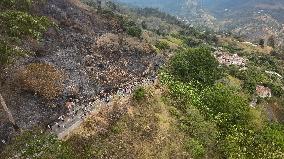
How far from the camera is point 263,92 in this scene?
85188mm

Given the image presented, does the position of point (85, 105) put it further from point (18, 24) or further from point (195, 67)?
point (195, 67)

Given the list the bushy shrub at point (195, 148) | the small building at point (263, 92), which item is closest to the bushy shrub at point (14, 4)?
the bushy shrub at point (195, 148)

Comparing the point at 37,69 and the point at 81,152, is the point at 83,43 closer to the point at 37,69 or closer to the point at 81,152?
the point at 37,69

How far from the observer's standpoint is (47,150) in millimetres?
46938

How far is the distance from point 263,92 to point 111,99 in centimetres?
3637

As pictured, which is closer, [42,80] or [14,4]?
[14,4]

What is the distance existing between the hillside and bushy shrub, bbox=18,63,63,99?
0.12m

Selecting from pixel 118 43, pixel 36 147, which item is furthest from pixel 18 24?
pixel 118 43

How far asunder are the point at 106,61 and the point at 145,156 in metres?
21.7

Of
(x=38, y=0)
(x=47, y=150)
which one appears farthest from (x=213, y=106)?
(x=38, y=0)

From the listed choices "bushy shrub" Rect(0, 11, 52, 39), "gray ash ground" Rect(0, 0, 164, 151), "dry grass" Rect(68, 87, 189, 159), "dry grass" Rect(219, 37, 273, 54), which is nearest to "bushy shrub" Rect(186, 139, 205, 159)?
"dry grass" Rect(68, 87, 189, 159)

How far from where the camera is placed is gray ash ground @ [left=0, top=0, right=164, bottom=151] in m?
54.1

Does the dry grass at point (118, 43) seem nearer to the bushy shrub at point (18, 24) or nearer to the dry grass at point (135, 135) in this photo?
the dry grass at point (135, 135)

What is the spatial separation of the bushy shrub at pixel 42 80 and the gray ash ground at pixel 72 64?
0.73 m
